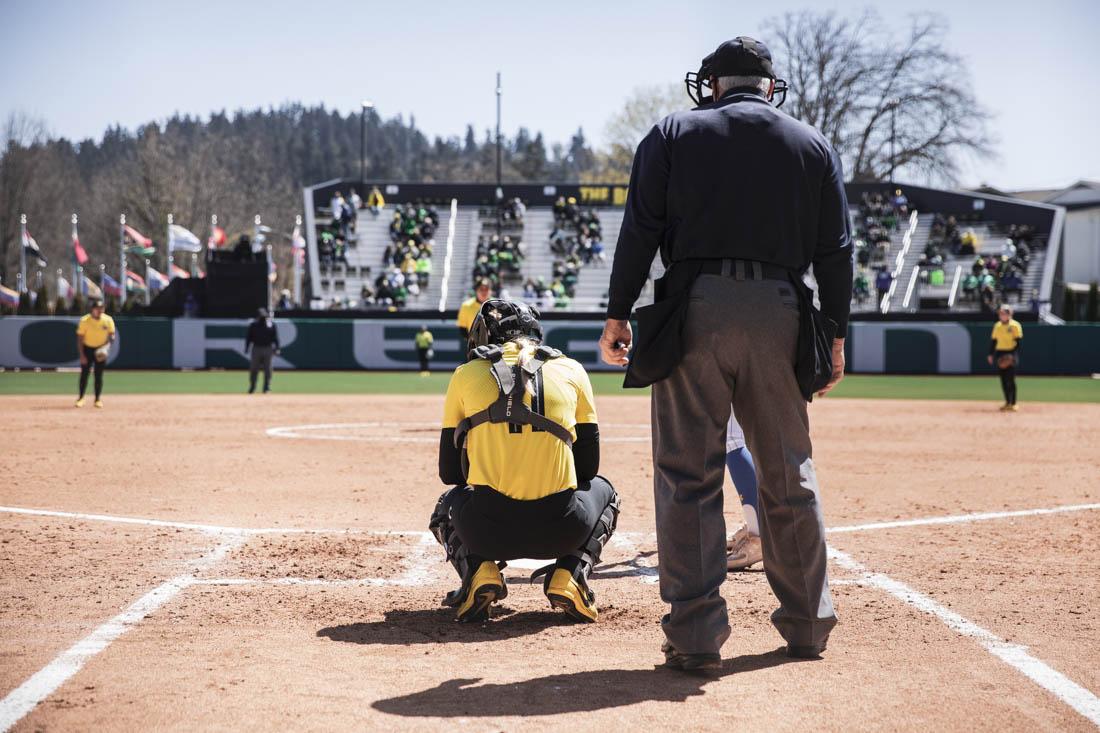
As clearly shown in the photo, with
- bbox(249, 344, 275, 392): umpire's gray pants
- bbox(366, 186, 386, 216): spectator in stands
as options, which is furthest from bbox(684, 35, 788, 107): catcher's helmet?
bbox(366, 186, 386, 216): spectator in stands

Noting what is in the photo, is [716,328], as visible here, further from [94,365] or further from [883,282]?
[883,282]

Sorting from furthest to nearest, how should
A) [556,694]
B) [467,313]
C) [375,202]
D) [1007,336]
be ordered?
[375,202]
[1007,336]
[467,313]
[556,694]

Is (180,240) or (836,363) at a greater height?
(180,240)

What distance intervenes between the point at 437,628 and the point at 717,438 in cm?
175

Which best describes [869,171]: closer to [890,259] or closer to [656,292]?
[890,259]

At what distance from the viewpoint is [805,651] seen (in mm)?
4672

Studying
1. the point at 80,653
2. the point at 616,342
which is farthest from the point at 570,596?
the point at 80,653

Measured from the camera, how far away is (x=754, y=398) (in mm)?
4453

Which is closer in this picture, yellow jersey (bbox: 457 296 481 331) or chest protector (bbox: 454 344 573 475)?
chest protector (bbox: 454 344 573 475)

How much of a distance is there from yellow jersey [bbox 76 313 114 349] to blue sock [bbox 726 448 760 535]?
16.5m

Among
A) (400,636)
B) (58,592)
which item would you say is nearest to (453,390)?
(400,636)

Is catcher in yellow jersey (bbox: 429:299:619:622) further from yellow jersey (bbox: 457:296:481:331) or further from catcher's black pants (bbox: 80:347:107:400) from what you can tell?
catcher's black pants (bbox: 80:347:107:400)

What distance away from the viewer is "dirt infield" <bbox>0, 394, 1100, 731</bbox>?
4.00 metres

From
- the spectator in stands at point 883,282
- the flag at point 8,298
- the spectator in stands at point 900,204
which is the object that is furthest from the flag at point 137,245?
the spectator in stands at point 900,204
